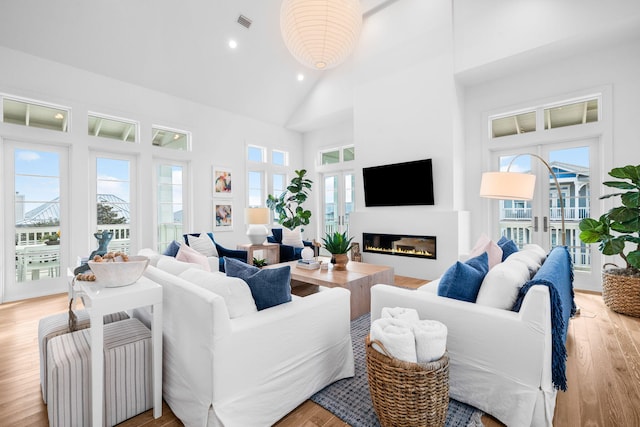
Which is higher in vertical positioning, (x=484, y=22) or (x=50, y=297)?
(x=484, y=22)

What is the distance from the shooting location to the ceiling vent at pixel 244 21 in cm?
474

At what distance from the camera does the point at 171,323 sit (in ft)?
5.82

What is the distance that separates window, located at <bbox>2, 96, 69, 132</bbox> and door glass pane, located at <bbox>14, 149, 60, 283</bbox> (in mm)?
378

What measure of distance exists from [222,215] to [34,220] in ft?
8.97

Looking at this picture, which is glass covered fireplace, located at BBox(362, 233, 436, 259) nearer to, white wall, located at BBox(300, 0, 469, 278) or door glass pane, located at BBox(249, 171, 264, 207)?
white wall, located at BBox(300, 0, 469, 278)

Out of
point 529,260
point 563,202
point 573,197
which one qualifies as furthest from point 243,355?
point 573,197

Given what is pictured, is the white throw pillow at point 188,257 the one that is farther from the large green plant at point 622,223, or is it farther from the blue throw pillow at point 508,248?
the large green plant at point 622,223

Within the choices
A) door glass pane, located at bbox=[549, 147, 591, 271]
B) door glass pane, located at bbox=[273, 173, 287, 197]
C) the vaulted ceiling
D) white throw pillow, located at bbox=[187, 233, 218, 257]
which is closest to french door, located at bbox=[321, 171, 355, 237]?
door glass pane, located at bbox=[273, 173, 287, 197]

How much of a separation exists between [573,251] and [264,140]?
232 inches

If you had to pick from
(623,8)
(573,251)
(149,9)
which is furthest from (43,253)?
(623,8)

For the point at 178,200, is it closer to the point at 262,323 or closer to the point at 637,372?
the point at 262,323

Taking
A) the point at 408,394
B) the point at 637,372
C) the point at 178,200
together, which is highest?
the point at 178,200

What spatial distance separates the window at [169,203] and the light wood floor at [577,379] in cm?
224

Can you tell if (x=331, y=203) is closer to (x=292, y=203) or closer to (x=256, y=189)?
(x=292, y=203)
